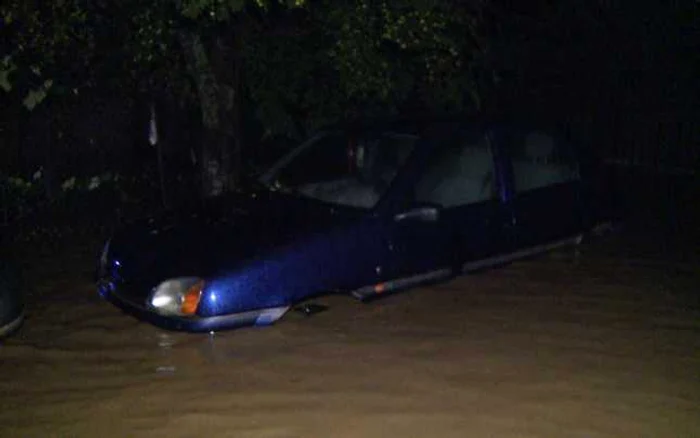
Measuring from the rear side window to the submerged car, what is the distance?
0.04 feet

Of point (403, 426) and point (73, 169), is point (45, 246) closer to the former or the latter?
point (73, 169)

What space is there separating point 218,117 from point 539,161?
3840 millimetres

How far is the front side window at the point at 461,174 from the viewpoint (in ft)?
22.8

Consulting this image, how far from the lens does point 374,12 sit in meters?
8.09

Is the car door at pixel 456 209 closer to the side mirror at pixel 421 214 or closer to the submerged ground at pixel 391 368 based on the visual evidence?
the side mirror at pixel 421 214

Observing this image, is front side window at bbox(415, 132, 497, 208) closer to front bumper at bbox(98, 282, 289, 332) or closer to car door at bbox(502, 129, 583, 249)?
car door at bbox(502, 129, 583, 249)

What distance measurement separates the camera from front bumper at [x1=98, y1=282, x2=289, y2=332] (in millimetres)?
5641

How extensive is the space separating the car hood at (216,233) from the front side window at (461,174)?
0.83 metres

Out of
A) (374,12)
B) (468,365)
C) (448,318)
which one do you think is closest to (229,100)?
(374,12)

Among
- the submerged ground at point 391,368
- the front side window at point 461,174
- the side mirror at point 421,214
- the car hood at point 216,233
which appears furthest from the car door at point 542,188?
the car hood at point 216,233

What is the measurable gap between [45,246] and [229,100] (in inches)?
103

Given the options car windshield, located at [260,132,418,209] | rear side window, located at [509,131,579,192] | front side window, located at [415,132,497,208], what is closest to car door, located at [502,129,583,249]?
rear side window, located at [509,131,579,192]


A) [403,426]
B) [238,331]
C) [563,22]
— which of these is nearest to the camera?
[403,426]

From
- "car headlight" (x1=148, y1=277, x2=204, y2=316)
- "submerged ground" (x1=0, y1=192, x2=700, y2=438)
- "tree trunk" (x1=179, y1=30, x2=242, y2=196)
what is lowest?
"submerged ground" (x1=0, y1=192, x2=700, y2=438)
